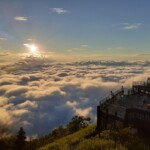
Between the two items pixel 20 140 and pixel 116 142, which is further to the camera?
pixel 20 140

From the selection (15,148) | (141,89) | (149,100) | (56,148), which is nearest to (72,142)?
(56,148)

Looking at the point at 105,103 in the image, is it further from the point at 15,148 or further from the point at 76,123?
the point at 15,148

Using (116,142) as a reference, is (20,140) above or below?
below

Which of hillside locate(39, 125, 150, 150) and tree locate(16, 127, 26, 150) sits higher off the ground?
hillside locate(39, 125, 150, 150)

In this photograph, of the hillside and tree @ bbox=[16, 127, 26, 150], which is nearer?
the hillside

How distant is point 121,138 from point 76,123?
5220 cm

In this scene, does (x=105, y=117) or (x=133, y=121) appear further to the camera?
(x=105, y=117)

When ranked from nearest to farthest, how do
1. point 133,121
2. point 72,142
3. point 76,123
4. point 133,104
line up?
point 133,121 → point 72,142 → point 133,104 → point 76,123

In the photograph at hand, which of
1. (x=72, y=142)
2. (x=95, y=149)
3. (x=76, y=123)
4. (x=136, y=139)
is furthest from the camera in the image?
(x=76, y=123)

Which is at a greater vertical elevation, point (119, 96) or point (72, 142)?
point (119, 96)

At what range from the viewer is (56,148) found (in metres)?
63.2

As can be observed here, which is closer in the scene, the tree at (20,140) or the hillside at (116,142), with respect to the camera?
the hillside at (116,142)

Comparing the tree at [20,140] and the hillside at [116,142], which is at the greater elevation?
the hillside at [116,142]

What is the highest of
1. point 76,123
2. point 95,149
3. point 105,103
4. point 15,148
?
point 105,103
